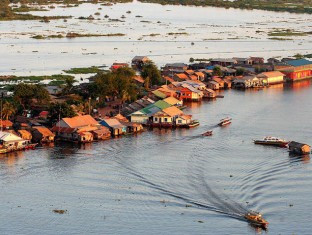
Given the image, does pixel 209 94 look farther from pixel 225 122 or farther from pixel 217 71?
pixel 225 122

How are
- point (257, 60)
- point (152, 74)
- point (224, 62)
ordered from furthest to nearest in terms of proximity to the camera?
point (257, 60) < point (224, 62) < point (152, 74)

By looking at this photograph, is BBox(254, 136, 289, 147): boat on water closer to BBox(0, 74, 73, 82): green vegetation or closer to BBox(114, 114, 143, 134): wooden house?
BBox(114, 114, 143, 134): wooden house

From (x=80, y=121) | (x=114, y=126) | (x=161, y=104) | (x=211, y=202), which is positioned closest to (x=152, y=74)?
(x=161, y=104)

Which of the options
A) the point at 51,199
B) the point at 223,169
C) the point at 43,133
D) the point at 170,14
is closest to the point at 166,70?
the point at 43,133

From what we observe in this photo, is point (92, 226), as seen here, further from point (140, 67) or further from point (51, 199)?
point (140, 67)

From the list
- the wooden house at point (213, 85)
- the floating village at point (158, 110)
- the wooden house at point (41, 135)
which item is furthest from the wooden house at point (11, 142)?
the wooden house at point (213, 85)

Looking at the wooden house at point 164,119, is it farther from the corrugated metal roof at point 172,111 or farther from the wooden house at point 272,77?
the wooden house at point 272,77
